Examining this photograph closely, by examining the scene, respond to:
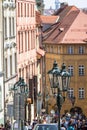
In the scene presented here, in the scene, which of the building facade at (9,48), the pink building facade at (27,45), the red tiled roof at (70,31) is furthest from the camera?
the red tiled roof at (70,31)

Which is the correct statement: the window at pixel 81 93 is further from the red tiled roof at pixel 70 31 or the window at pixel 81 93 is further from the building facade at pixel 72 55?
the red tiled roof at pixel 70 31

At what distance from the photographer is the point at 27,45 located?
5372 cm

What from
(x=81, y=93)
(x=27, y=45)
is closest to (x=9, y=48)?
(x=27, y=45)

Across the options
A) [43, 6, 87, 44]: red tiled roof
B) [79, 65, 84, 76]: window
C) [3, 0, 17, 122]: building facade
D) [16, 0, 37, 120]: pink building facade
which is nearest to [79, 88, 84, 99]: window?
[79, 65, 84, 76]: window

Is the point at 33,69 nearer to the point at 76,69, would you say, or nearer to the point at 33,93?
the point at 33,93

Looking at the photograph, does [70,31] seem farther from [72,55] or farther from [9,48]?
[9,48]

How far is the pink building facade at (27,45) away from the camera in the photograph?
163 feet

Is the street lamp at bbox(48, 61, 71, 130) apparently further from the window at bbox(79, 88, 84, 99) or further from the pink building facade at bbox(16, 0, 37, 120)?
the window at bbox(79, 88, 84, 99)

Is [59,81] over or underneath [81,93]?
over

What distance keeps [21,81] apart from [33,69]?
27.9m

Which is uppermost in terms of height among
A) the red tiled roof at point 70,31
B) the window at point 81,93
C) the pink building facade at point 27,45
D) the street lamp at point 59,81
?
the street lamp at point 59,81

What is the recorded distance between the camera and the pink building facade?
49.7 m

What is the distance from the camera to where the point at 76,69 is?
239ft

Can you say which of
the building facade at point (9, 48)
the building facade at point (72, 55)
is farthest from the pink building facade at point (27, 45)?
the building facade at point (72, 55)
